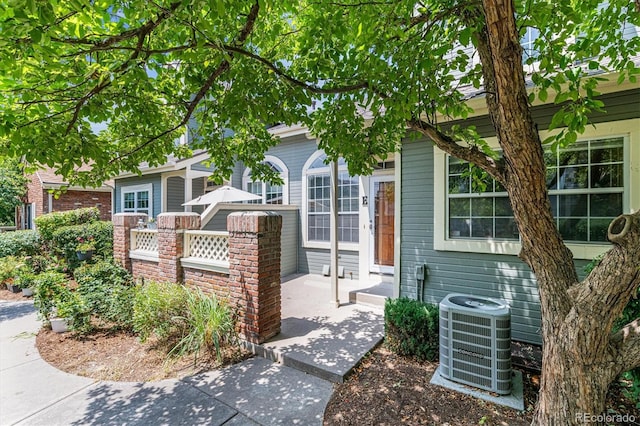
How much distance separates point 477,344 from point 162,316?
161 inches

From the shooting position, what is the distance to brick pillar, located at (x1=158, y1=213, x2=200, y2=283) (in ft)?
16.6

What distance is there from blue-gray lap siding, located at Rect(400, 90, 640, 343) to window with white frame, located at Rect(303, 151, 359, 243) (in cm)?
222

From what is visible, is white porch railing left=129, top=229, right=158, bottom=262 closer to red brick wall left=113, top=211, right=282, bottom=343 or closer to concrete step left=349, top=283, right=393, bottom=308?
red brick wall left=113, top=211, right=282, bottom=343

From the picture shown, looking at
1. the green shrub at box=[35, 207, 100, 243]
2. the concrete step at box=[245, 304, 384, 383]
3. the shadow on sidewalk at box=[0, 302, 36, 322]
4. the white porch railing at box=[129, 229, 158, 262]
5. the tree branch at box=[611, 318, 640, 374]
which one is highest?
the green shrub at box=[35, 207, 100, 243]

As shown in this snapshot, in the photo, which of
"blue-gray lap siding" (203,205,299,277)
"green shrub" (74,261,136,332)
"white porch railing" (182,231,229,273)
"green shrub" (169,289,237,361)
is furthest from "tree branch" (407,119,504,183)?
"blue-gray lap siding" (203,205,299,277)

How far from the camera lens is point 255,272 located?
3.95 m

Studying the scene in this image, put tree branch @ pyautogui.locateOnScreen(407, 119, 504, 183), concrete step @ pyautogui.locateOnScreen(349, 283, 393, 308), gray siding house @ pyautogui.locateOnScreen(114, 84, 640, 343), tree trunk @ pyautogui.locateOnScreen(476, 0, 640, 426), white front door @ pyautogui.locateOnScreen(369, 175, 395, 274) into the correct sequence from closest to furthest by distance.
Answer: tree trunk @ pyautogui.locateOnScreen(476, 0, 640, 426) → tree branch @ pyautogui.locateOnScreen(407, 119, 504, 183) → gray siding house @ pyautogui.locateOnScreen(114, 84, 640, 343) → concrete step @ pyautogui.locateOnScreen(349, 283, 393, 308) → white front door @ pyautogui.locateOnScreen(369, 175, 395, 274)

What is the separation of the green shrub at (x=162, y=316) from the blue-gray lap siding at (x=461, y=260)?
139 inches

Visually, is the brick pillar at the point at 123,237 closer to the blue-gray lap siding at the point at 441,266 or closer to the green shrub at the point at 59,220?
the green shrub at the point at 59,220

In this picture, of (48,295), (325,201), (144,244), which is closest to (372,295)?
(325,201)

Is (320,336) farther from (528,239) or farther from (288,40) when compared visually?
(288,40)

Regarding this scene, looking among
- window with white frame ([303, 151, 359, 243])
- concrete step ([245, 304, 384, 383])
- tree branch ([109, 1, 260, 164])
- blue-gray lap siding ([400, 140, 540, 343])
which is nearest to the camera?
tree branch ([109, 1, 260, 164])

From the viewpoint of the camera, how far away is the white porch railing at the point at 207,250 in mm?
4512

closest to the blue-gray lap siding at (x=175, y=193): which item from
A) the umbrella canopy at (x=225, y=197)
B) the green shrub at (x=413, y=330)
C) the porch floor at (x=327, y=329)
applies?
the umbrella canopy at (x=225, y=197)
